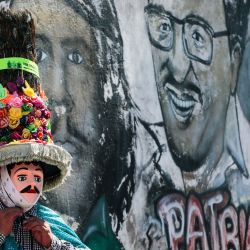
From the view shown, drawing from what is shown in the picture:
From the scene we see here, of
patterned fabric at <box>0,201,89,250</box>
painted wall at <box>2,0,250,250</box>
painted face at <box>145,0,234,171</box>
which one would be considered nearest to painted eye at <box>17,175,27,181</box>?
patterned fabric at <box>0,201,89,250</box>

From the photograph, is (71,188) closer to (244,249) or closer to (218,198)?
(218,198)

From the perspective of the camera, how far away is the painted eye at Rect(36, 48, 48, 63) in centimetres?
702

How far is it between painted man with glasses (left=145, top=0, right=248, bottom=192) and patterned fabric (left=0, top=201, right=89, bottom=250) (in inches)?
141

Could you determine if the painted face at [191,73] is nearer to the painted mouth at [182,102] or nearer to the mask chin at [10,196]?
the painted mouth at [182,102]


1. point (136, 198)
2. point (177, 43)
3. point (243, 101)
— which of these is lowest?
point (136, 198)

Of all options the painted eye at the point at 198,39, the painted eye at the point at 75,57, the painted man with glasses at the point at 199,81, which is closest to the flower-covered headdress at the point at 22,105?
the painted eye at the point at 75,57

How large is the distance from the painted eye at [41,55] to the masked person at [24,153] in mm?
2405

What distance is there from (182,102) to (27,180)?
411 centimetres

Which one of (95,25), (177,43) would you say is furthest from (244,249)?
(95,25)

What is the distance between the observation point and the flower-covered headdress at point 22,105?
14.3ft

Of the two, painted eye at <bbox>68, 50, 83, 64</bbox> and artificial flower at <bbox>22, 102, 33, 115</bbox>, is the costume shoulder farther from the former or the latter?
painted eye at <bbox>68, 50, 83, 64</bbox>

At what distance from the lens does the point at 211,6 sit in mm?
8773

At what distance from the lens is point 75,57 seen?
24.0ft

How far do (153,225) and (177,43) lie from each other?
1.58 meters
